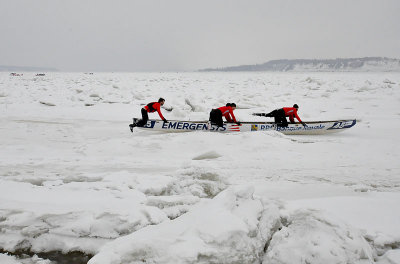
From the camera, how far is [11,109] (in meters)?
12.2

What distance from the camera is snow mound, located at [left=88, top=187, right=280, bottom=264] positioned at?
2.21 meters

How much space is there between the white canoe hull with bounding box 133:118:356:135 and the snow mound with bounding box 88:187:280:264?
6.18 metres

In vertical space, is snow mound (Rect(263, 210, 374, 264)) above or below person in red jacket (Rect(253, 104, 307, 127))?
below

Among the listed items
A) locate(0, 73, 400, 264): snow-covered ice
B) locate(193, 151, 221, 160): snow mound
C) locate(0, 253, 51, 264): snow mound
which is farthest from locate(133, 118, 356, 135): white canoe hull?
locate(0, 253, 51, 264): snow mound

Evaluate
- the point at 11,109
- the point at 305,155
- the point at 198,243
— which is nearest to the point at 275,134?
the point at 305,155

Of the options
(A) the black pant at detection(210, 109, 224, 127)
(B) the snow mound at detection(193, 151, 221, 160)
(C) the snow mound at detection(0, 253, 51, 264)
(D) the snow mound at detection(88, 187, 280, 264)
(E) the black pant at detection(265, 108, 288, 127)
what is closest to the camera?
(D) the snow mound at detection(88, 187, 280, 264)

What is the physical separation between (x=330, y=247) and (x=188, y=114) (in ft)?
33.7

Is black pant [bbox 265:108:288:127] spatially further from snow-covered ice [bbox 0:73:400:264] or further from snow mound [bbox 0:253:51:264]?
snow mound [bbox 0:253:51:264]

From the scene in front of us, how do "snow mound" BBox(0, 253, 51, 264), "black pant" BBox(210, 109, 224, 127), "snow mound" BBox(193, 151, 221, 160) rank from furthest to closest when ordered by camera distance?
1. "black pant" BBox(210, 109, 224, 127)
2. "snow mound" BBox(193, 151, 221, 160)
3. "snow mound" BBox(0, 253, 51, 264)

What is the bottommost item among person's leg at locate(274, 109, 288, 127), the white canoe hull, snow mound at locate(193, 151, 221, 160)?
snow mound at locate(193, 151, 221, 160)

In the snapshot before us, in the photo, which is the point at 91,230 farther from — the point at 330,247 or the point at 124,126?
the point at 124,126

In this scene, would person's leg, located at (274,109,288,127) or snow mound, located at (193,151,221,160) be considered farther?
person's leg, located at (274,109,288,127)

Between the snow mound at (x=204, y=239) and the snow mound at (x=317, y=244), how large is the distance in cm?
16

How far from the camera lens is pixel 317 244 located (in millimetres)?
2359
